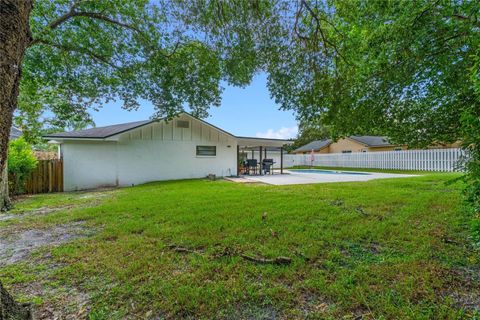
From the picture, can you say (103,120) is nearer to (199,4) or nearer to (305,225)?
(199,4)

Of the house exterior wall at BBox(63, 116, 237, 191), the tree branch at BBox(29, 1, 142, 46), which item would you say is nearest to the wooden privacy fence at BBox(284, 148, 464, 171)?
the house exterior wall at BBox(63, 116, 237, 191)

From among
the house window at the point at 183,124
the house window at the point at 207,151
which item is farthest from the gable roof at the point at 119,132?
the house window at the point at 207,151

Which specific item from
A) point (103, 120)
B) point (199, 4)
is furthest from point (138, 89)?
point (103, 120)

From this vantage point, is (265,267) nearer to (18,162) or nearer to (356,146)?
(18,162)

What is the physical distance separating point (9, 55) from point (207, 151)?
13075 mm

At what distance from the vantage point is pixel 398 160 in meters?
18.6

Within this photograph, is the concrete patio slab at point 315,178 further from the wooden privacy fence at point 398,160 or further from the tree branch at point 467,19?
the tree branch at point 467,19

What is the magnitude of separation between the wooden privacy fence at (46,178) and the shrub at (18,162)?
657 millimetres

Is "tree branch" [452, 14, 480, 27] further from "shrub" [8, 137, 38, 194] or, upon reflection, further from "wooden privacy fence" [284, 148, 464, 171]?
"shrub" [8, 137, 38, 194]

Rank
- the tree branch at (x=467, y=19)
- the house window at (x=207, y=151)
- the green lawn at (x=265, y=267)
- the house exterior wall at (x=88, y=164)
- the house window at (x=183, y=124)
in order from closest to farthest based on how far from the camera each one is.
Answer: the green lawn at (x=265, y=267), the tree branch at (x=467, y=19), the house exterior wall at (x=88, y=164), the house window at (x=183, y=124), the house window at (x=207, y=151)

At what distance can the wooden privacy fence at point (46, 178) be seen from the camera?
33.7 ft

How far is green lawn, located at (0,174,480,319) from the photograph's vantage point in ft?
7.01

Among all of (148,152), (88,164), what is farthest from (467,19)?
(88,164)

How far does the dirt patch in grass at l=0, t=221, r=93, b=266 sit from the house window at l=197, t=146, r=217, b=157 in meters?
9.69
